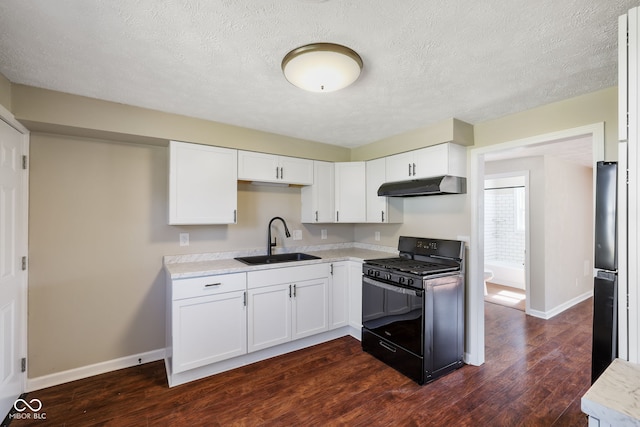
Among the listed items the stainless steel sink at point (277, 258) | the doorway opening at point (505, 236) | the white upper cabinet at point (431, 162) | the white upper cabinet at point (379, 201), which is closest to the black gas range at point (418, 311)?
the white upper cabinet at point (379, 201)

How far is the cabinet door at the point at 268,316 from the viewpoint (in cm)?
268

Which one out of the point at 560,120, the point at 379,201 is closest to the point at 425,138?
the point at 379,201

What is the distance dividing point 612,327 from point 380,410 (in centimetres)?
148

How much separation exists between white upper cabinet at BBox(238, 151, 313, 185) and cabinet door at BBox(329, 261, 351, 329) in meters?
1.07

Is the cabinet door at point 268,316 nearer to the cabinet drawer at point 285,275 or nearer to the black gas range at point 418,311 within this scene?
the cabinet drawer at point 285,275

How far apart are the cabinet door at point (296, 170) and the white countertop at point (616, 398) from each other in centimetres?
280

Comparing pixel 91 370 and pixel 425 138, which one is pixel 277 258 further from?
pixel 425 138

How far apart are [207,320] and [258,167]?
1559mm

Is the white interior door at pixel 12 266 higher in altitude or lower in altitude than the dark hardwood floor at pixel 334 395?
higher

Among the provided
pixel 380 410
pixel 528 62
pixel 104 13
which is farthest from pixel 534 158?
pixel 104 13

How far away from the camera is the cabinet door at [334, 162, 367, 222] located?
3.59 meters

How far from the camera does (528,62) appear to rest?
1681 millimetres

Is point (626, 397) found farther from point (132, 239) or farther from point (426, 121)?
point (132, 239)

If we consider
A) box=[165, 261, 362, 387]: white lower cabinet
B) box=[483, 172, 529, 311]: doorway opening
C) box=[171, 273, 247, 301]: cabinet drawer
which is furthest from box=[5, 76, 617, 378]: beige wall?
box=[483, 172, 529, 311]: doorway opening
